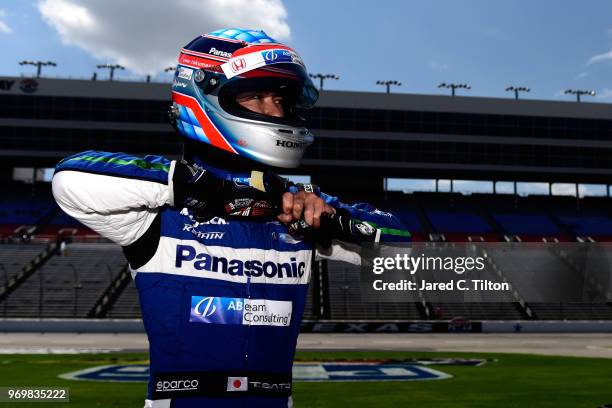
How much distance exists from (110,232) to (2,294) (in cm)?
3225

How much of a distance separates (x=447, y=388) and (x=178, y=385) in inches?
347

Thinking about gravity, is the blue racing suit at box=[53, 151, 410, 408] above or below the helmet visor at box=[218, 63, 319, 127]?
below

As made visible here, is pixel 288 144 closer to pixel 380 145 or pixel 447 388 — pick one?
pixel 447 388

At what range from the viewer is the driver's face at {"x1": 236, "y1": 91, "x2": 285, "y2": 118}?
2.25 metres

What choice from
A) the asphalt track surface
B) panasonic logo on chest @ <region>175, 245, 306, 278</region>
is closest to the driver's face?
panasonic logo on chest @ <region>175, 245, 306, 278</region>

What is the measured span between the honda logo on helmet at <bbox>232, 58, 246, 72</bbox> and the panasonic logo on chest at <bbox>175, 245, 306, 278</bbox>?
68 cm

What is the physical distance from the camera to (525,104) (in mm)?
40938

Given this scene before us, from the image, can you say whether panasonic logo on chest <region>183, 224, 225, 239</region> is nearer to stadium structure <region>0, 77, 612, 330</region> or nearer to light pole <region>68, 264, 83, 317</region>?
light pole <region>68, 264, 83, 317</region>

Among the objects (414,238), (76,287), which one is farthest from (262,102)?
(414,238)

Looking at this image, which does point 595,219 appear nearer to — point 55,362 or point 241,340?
point 55,362

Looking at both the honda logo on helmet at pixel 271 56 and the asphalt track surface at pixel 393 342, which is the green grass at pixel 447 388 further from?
the honda logo on helmet at pixel 271 56

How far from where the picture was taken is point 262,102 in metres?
2.28

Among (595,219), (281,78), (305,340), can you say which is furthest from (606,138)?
(281,78)

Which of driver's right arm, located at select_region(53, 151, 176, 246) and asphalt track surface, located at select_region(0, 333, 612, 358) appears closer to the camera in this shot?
driver's right arm, located at select_region(53, 151, 176, 246)
